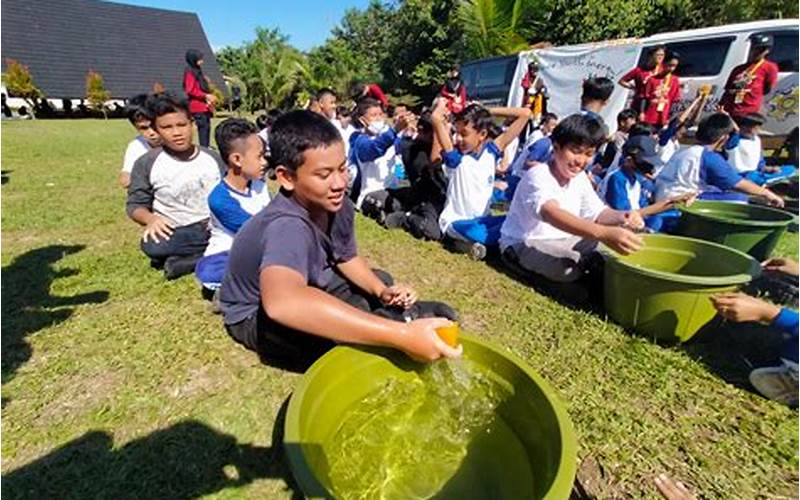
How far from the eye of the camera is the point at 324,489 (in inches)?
43.8

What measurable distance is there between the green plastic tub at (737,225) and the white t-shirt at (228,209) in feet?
11.7

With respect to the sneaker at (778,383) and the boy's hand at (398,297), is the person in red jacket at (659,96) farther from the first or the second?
the boy's hand at (398,297)

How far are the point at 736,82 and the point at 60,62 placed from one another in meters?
31.8

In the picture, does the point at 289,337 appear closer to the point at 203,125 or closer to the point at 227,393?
the point at 227,393

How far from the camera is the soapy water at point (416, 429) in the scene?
1757mm

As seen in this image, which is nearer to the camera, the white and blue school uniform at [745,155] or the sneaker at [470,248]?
the sneaker at [470,248]

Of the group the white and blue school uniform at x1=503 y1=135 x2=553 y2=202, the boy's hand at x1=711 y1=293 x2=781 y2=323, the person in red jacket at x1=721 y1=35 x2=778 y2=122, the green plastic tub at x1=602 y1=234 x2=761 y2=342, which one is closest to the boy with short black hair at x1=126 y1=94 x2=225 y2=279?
the white and blue school uniform at x1=503 y1=135 x2=553 y2=202

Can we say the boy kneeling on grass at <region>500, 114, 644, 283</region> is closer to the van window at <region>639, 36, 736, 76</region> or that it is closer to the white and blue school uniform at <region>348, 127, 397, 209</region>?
the white and blue school uniform at <region>348, 127, 397, 209</region>

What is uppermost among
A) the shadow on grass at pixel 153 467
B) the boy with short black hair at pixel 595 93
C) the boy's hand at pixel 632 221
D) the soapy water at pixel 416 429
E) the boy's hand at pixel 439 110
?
the boy with short black hair at pixel 595 93

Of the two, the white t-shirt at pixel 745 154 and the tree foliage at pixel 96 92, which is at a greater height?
the tree foliage at pixel 96 92

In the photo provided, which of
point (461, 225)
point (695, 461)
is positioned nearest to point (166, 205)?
point (461, 225)

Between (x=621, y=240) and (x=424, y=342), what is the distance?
1.69 m

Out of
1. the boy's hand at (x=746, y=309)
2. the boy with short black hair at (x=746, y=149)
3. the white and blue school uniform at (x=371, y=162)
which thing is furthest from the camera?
the white and blue school uniform at (x=371, y=162)

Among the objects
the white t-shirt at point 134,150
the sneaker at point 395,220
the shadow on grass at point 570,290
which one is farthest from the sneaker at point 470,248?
the white t-shirt at point 134,150
